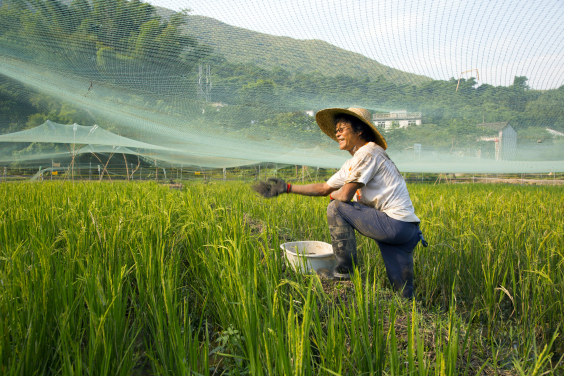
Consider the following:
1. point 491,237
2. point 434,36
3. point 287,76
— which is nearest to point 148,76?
point 287,76

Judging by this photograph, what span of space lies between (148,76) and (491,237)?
409 centimetres

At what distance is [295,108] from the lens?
4988 mm

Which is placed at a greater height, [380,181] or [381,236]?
[380,181]

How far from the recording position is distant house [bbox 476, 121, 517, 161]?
495cm

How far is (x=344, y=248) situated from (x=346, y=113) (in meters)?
0.74

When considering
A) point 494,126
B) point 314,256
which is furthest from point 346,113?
point 494,126

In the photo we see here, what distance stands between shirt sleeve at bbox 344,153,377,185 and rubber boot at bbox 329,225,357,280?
0.27 m

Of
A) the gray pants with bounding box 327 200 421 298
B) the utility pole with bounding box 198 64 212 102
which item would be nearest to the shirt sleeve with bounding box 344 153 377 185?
the gray pants with bounding box 327 200 421 298

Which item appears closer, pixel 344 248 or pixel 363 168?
pixel 363 168

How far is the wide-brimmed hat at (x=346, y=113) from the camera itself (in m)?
1.78

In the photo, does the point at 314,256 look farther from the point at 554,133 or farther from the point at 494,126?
the point at 554,133

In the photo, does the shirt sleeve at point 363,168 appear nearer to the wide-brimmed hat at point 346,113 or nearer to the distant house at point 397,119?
the wide-brimmed hat at point 346,113

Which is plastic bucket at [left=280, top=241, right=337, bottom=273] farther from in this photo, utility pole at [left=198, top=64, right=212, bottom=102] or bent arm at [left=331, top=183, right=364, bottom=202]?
utility pole at [left=198, top=64, right=212, bottom=102]

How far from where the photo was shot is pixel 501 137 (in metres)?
5.30
